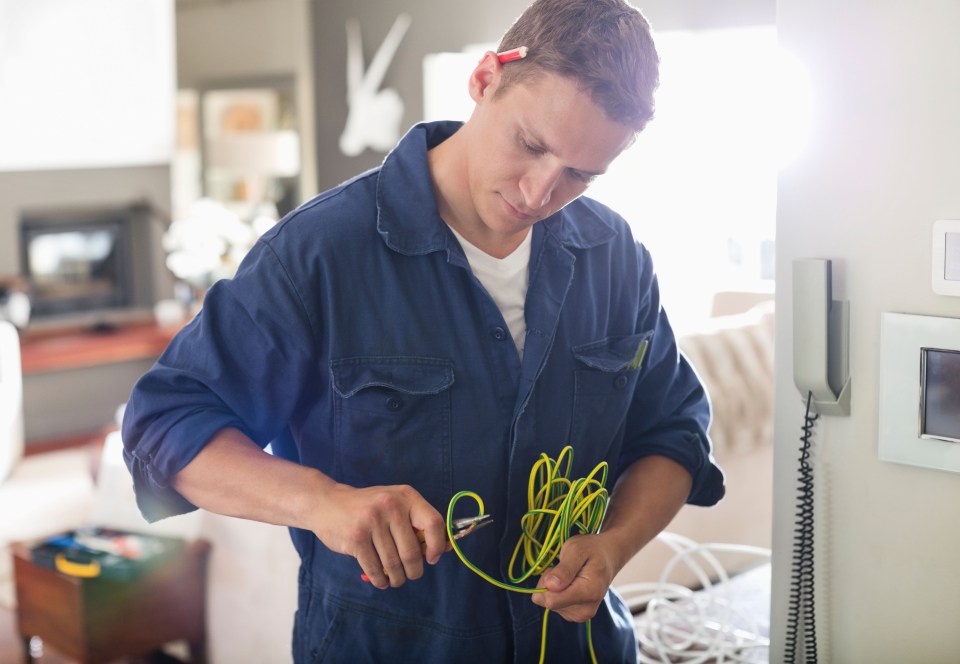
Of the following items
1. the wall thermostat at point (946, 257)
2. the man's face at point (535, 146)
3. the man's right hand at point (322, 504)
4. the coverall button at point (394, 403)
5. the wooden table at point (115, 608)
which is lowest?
the wooden table at point (115, 608)

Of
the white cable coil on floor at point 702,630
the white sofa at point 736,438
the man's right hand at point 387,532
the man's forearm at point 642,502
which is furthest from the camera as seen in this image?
the white sofa at point 736,438

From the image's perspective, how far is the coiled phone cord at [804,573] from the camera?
1257 millimetres

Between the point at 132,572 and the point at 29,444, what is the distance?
361 cm

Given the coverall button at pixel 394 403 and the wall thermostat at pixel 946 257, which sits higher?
the wall thermostat at pixel 946 257

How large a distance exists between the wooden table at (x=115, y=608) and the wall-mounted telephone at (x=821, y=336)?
1.99 metres

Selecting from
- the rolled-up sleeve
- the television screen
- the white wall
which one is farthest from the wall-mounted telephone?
the television screen

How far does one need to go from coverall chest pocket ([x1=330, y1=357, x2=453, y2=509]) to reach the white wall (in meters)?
0.41

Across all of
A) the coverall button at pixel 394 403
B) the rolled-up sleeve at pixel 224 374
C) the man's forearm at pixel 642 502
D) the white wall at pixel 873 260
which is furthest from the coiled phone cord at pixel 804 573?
the rolled-up sleeve at pixel 224 374

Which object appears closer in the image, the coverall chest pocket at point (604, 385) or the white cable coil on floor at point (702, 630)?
the coverall chest pocket at point (604, 385)

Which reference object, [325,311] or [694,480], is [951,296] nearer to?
[694,480]

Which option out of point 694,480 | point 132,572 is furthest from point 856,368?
point 132,572

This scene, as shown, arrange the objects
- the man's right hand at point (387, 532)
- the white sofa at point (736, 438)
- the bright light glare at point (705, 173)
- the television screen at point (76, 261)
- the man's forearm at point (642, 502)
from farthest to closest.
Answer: the television screen at point (76, 261), the bright light glare at point (705, 173), the white sofa at point (736, 438), the man's forearm at point (642, 502), the man's right hand at point (387, 532)

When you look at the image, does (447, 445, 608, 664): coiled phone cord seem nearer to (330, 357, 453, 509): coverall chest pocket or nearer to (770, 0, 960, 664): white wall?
(330, 357, 453, 509): coverall chest pocket

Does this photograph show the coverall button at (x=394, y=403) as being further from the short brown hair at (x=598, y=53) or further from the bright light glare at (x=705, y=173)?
the bright light glare at (x=705, y=173)
